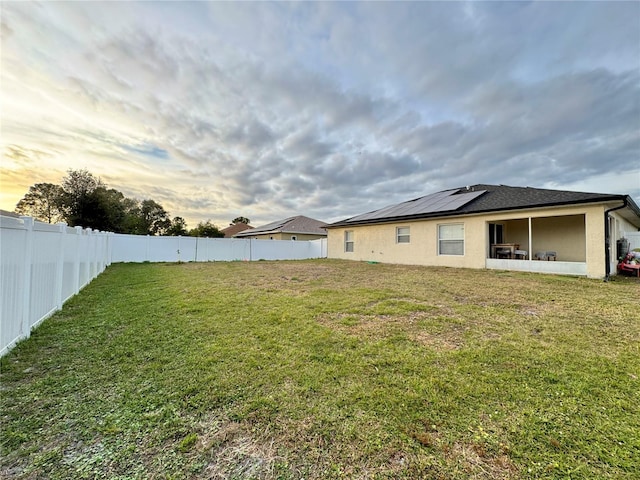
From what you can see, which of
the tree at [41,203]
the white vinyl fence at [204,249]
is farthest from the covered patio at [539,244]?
the tree at [41,203]

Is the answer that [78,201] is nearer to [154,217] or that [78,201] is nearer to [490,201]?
[154,217]

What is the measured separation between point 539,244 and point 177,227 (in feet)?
127

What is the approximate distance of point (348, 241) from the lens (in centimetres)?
1717

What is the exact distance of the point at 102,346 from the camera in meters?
3.22

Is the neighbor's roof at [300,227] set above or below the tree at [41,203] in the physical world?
below

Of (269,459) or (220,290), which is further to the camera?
(220,290)

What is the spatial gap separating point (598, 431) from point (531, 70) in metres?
12.4

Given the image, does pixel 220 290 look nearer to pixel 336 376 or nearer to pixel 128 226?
pixel 336 376

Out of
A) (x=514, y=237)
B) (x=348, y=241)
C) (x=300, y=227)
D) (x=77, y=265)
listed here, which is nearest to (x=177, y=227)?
(x=300, y=227)

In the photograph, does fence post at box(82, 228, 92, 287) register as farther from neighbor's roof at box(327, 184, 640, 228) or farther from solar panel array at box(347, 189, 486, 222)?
solar panel array at box(347, 189, 486, 222)

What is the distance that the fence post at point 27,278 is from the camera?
3.13m

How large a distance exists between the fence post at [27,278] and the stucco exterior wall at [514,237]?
1222 cm

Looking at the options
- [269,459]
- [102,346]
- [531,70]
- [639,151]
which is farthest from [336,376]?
[639,151]

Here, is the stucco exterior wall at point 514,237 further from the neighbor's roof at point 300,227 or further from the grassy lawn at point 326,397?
the neighbor's roof at point 300,227
